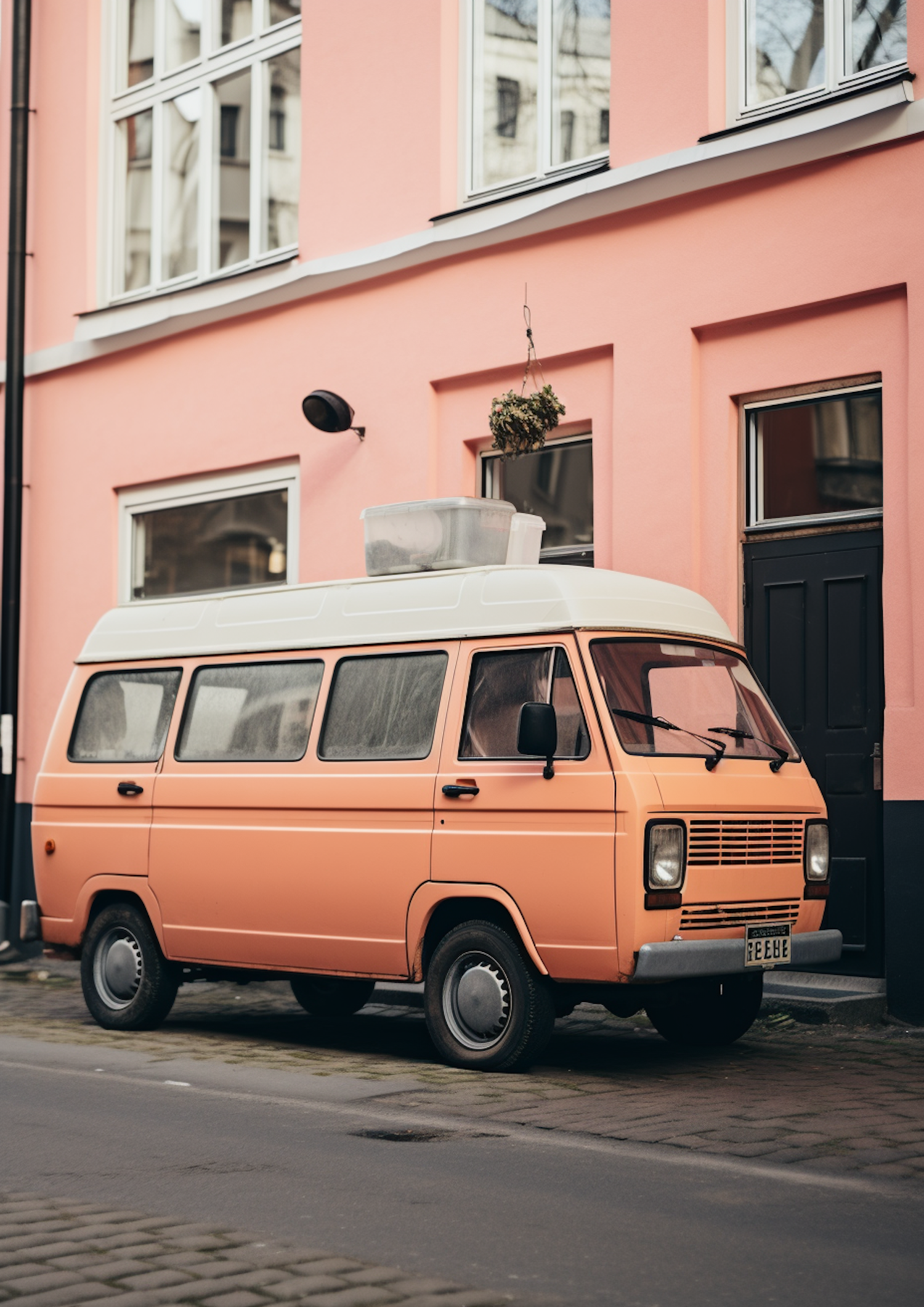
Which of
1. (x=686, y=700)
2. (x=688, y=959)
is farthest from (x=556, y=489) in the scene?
(x=688, y=959)

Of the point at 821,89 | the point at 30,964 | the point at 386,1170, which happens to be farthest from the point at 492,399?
the point at 386,1170

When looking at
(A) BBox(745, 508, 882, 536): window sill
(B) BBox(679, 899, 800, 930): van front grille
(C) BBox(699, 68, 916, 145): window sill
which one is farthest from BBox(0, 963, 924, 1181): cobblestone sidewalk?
(C) BBox(699, 68, 916, 145): window sill

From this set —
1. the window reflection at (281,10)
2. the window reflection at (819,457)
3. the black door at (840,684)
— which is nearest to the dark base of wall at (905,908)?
the black door at (840,684)

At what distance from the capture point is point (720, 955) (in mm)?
7973

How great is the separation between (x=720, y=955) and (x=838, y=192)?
5.25 meters

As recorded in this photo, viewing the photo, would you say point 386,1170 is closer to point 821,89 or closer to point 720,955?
point 720,955

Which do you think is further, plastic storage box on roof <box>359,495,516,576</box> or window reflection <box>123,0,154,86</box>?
window reflection <box>123,0,154,86</box>

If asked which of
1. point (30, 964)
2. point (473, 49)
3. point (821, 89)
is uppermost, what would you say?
point (473, 49)

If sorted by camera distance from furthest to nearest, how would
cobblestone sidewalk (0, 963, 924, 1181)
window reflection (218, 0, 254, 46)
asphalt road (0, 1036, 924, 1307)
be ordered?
window reflection (218, 0, 254, 46) < cobblestone sidewalk (0, 963, 924, 1181) < asphalt road (0, 1036, 924, 1307)

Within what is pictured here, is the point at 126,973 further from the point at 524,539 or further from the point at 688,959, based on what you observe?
the point at 688,959

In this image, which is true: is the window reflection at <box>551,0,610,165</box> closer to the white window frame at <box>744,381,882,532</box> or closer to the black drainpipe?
the white window frame at <box>744,381,882,532</box>

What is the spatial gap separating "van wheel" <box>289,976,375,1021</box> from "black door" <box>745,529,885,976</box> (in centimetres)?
297

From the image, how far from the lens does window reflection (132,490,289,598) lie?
581 inches

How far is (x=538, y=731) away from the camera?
8031 millimetres
